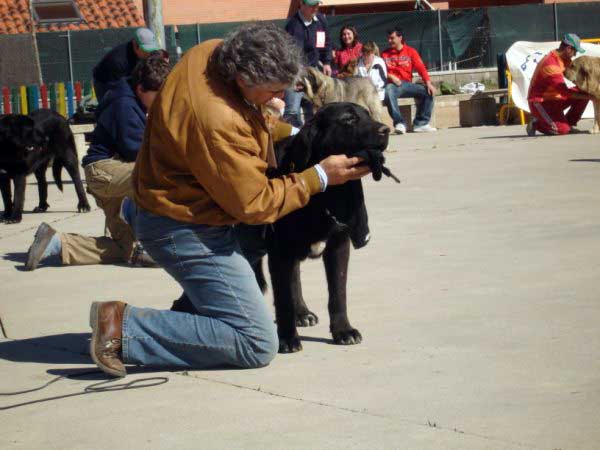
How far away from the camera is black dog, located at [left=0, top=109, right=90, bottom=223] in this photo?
10.2 m

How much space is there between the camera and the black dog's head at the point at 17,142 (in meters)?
10.2

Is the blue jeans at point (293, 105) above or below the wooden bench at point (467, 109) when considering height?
above

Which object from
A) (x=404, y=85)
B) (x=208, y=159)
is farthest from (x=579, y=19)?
(x=208, y=159)

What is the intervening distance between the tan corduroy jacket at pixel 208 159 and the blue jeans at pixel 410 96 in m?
13.0

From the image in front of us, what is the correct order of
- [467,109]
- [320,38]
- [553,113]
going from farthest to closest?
[467,109]
[553,113]
[320,38]

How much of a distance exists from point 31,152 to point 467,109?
35.7 feet

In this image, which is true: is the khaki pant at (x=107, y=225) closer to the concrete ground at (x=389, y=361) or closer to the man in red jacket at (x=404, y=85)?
the concrete ground at (x=389, y=361)

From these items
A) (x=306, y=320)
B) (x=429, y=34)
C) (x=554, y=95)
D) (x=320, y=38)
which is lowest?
(x=306, y=320)

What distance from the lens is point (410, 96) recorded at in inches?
715

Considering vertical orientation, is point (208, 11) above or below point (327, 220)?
above

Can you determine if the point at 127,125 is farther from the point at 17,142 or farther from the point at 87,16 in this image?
the point at 87,16

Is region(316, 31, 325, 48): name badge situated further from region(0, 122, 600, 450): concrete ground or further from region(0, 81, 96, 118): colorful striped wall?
region(0, 122, 600, 450): concrete ground

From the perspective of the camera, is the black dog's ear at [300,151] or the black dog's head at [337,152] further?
the black dog's ear at [300,151]

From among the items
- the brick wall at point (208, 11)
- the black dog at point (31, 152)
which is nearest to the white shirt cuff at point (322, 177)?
the black dog at point (31, 152)
